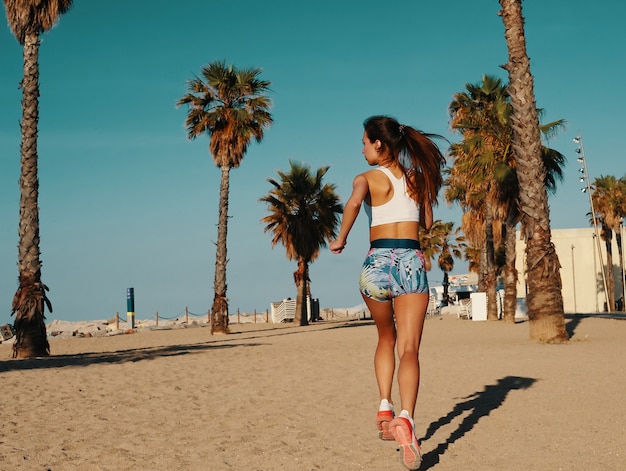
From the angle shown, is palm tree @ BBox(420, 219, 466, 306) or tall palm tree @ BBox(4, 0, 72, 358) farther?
palm tree @ BBox(420, 219, 466, 306)

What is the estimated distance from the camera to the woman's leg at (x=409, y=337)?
4.72 meters

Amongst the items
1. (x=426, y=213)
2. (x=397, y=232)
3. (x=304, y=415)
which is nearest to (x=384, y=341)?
(x=397, y=232)

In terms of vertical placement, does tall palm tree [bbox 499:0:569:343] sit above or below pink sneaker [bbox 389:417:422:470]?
above

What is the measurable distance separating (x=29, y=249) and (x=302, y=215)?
2362 cm

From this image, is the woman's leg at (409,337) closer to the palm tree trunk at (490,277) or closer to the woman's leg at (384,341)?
the woman's leg at (384,341)

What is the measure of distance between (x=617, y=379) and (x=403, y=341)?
21.4ft

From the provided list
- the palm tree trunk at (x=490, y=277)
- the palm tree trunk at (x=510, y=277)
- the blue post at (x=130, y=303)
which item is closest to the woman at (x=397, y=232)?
the palm tree trunk at (x=510, y=277)

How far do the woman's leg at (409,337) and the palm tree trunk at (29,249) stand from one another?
1592 centimetres

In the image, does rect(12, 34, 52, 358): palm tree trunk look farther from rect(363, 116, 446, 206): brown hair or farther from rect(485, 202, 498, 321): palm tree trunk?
rect(485, 202, 498, 321): palm tree trunk

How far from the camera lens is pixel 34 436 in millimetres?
6645

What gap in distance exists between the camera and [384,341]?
5027mm

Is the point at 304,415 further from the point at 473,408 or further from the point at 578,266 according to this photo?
the point at 578,266

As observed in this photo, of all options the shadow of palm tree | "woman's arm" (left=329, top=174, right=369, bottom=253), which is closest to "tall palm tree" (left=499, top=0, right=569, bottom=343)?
the shadow of palm tree

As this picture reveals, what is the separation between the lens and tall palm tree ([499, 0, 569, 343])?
1680cm
